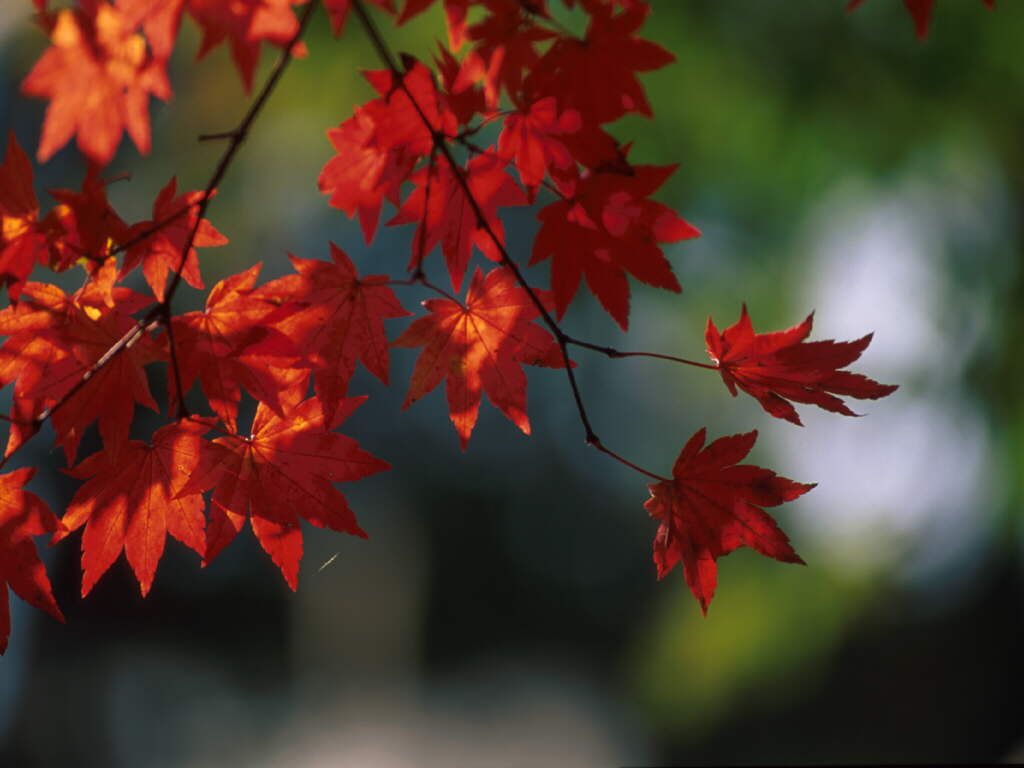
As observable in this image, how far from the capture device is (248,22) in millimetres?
809

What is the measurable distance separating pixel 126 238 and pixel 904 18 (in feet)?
23.7

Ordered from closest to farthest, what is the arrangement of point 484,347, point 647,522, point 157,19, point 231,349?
point 157,19
point 231,349
point 484,347
point 647,522

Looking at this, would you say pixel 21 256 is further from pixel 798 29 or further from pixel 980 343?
pixel 798 29

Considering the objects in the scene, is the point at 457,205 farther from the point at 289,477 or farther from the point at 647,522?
the point at 647,522

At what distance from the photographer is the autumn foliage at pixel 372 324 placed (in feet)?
3.35

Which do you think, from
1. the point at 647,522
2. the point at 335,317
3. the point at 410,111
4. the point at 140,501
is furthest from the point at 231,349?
the point at 647,522

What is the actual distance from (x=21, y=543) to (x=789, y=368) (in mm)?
978

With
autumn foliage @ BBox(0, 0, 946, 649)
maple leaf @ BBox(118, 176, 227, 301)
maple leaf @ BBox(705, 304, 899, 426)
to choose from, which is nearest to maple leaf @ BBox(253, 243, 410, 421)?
autumn foliage @ BBox(0, 0, 946, 649)

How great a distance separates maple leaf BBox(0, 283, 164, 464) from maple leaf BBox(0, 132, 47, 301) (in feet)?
0.20

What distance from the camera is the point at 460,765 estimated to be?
8.80 metres

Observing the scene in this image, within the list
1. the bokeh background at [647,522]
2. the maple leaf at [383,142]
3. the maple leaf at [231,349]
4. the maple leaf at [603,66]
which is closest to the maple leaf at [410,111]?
the maple leaf at [383,142]

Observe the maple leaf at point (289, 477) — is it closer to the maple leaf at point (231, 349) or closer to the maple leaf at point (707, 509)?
the maple leaf at point (231, 349)

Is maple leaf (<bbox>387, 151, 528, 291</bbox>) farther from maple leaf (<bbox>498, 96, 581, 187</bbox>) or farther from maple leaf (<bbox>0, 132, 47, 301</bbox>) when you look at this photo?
maple leaf (<bbox>0, 132, 47, 301</bbox>)

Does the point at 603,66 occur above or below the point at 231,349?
above
